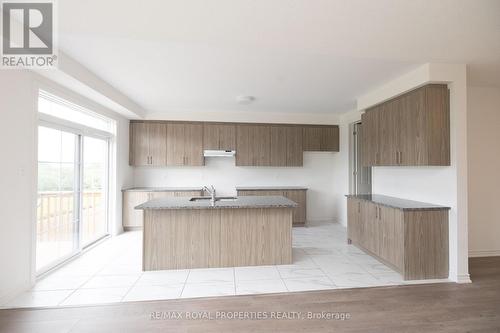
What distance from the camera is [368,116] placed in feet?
12.8

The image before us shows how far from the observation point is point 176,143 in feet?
16.9

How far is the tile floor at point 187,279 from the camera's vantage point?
2.42 m

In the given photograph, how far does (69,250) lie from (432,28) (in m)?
5.12

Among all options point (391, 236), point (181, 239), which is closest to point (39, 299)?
point (181, 239)

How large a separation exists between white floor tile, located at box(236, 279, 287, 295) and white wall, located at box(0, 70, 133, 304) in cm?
226

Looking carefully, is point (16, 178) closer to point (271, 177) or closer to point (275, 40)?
point (275, 40)

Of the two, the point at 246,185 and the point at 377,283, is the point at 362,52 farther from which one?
the point at 246,185

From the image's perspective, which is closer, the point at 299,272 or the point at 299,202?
the point at 299,272

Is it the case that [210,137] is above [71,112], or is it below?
below

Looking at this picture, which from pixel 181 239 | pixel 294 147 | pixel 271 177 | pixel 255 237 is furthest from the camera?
pixel 271 177

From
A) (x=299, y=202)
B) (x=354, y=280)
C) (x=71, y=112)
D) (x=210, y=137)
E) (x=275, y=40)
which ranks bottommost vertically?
(x=354, y=280)

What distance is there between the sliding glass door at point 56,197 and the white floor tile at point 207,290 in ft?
6.35

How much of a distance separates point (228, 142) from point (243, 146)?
0.35m

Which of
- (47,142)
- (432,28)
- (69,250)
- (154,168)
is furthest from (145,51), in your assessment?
(154,168)
